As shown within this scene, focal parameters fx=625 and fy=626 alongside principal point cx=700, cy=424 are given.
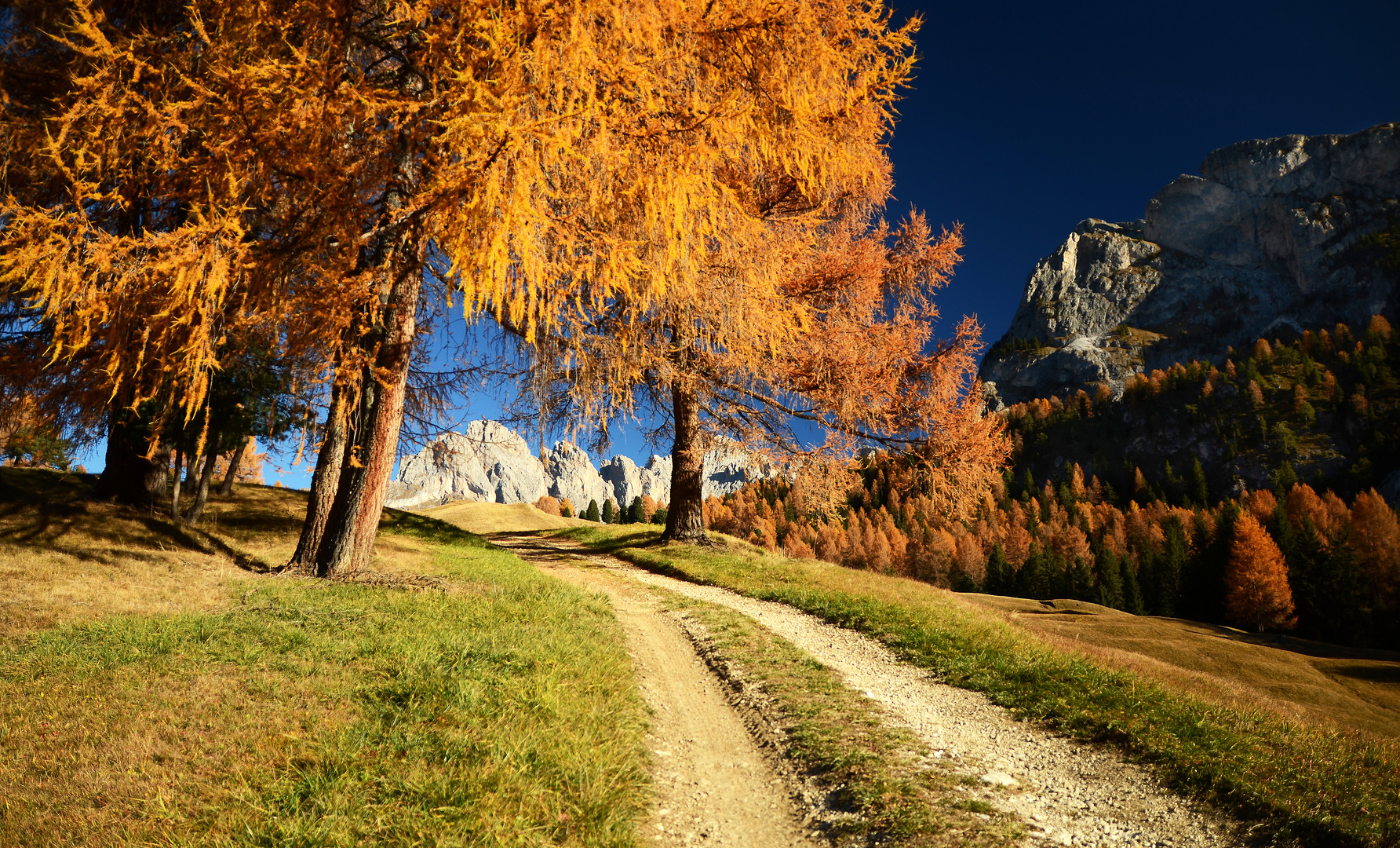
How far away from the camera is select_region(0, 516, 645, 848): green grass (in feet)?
10.4

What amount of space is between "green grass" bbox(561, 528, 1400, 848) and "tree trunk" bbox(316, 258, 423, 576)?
727 cm

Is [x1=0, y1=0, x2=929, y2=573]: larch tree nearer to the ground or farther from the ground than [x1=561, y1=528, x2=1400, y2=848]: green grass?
farther from the ground

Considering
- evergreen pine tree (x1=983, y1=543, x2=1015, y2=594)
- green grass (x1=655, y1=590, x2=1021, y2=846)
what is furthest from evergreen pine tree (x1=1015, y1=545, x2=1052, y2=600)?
green grass (x1=655, y1=590, x2=1021, y2=846)

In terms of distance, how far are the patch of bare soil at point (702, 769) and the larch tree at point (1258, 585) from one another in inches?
2876

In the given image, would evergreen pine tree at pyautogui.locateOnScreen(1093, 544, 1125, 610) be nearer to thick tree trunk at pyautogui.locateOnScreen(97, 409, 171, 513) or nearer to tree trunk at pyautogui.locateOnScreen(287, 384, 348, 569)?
tree trunk at pyautogui.locateOnScreen(287, 384, 348, 569)

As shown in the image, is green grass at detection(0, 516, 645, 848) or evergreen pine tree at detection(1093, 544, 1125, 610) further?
evergreen pine tree at detection(1093, 544, 1125, 610)

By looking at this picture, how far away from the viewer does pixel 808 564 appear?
15133mm

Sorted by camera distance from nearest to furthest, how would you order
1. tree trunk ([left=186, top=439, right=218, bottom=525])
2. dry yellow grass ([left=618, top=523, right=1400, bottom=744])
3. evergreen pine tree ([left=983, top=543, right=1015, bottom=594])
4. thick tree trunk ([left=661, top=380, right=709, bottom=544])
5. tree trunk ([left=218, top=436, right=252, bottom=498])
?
dry yellow grass ([left=618, top=523, right=1400, bottom=744])
tree trunk ([left=186, top=439, right=218, bottom=525])
thick tree trunk ([left=661, top=380, right=709, bottom=544])
tree trunk ([left=218, top=436, right=252, bottom=498])
evergreen pine tree ([left=983, top=543, right=1015, bottom=594])

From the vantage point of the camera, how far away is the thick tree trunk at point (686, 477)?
1554 centimetres

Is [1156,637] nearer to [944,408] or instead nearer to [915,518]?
[944,408]

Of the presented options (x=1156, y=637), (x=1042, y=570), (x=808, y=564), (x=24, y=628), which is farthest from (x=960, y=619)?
(x=1042, y=570)

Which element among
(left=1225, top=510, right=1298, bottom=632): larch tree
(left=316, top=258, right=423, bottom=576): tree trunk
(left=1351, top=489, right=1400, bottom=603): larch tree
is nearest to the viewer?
(left=316, top=258, right=423, bottom=576): tree trunk

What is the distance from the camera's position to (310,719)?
169 inches

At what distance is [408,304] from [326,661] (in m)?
5.99
